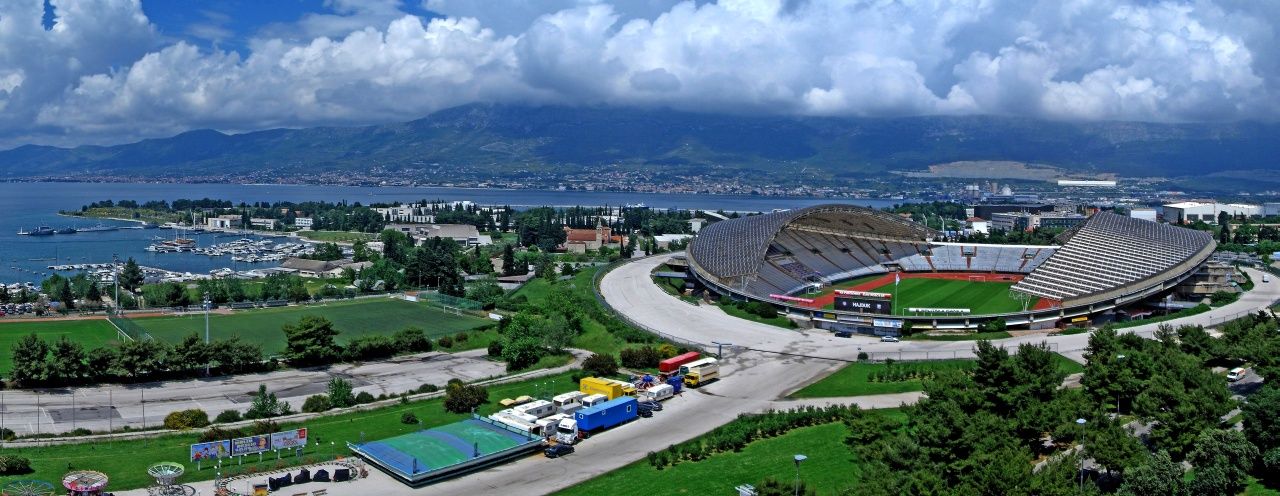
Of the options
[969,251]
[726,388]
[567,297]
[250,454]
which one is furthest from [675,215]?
[250,454]

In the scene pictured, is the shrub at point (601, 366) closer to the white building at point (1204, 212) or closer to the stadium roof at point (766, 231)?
the stadium roof at point (766, 231)

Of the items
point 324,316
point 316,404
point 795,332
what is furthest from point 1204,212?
point 316,404

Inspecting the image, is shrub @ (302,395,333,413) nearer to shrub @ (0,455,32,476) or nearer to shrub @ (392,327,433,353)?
shrub @ (0,455,32,476)

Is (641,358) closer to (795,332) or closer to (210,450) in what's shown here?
(795,332)

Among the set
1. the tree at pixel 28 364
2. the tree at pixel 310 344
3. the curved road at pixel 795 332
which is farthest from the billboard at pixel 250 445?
the curved road at pixel 795 332

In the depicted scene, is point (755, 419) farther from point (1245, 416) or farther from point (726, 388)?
point (1245, 416)

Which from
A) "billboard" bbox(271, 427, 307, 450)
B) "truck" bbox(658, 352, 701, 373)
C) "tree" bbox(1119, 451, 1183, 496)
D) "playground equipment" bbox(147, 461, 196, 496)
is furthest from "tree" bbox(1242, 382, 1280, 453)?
"playground equipment" bbox(147, 461, 196, 496)
